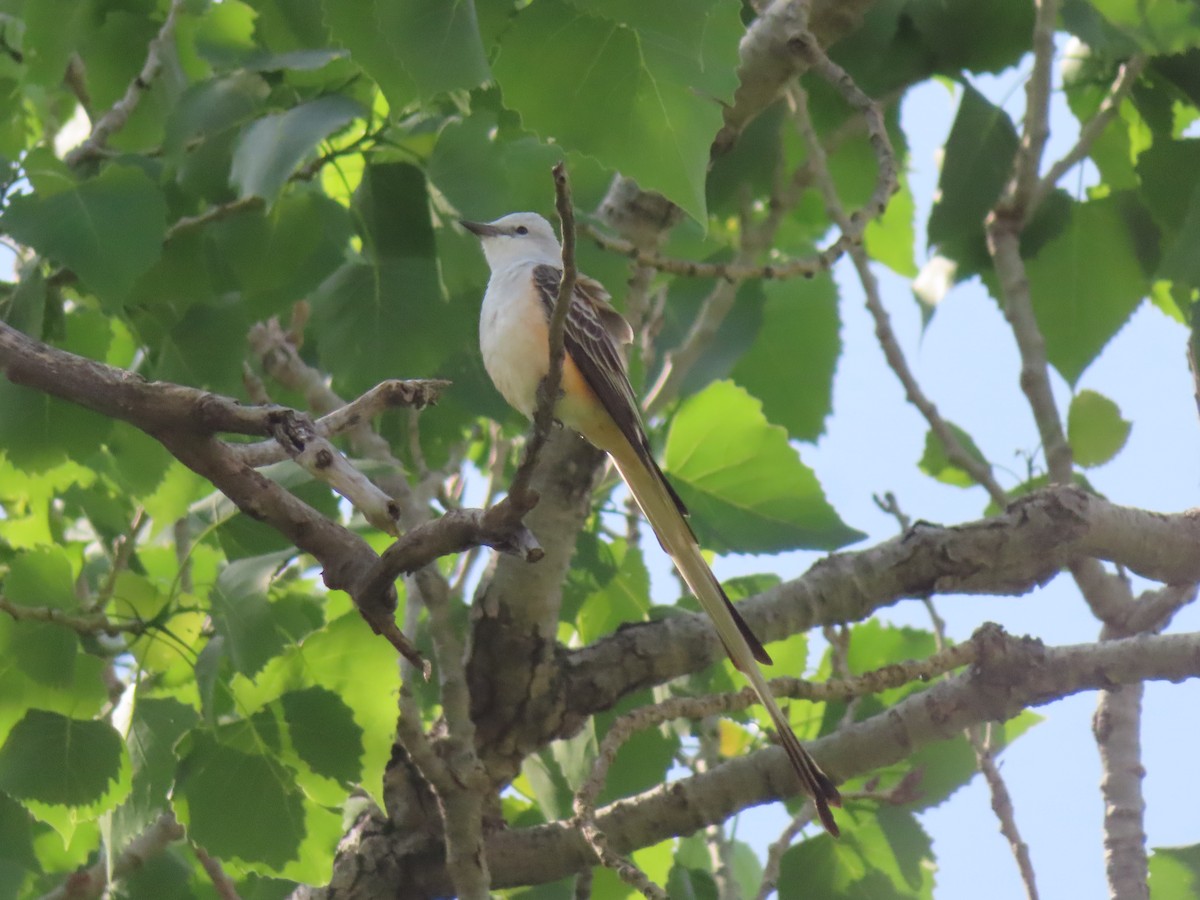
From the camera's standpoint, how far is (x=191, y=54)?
4.24 meters

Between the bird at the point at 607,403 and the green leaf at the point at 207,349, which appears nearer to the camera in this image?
the bird at the point at 607,403

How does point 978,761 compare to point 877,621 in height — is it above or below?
below

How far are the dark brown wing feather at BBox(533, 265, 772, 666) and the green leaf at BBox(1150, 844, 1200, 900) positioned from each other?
1.24 metres

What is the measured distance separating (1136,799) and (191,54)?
3.69 metres

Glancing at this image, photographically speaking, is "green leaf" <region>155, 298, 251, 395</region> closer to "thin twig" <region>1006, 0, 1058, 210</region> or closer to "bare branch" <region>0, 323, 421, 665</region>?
"bare branch" <region>0, 323, 421, 665</region>

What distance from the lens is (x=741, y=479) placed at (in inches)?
163

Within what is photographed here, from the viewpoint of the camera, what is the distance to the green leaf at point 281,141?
9.68ft

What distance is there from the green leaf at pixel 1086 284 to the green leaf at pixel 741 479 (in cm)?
105

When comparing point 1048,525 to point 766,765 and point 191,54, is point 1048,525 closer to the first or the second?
point 766,765

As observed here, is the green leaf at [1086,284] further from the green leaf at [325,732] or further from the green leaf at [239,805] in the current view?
the green leaf at [239,805]

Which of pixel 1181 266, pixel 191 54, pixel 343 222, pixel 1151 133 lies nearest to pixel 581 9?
pixel 343 222

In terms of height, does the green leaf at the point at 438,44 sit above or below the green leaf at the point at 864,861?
above

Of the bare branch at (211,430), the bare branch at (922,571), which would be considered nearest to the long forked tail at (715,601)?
the bare branch at (922,571)

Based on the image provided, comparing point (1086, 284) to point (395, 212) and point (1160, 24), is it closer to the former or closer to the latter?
point (1160, 24)
